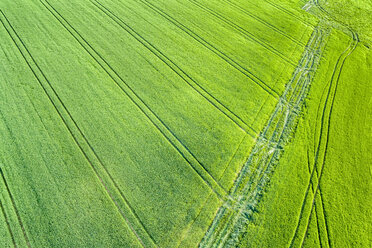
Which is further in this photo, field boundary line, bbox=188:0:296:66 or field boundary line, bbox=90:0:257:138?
field boundary line, bbox=188:0:296:66

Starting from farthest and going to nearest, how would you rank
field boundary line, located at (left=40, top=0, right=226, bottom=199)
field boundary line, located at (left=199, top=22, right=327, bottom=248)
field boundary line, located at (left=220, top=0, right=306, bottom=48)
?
1. field boundary line, located at (left=220, top=0, right=306, bottom=48)
2. field boundary line, located at (left=40, top=0, right=226, bottom=199)
3. field boundary line, located at (left=199, top=22, right=327, bottom=248)

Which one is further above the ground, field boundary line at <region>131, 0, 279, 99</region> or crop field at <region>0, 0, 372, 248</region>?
field boundary line at <region>131, 0, 279, 99</region>

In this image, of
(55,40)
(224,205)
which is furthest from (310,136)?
(55,40)

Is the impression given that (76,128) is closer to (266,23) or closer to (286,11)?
(266,23)

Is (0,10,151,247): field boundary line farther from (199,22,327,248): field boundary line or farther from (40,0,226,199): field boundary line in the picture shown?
(199,22,327,248): field boundary line

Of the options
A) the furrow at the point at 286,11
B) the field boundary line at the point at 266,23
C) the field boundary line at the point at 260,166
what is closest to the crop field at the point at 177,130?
the field boundary line at the point at 260,166

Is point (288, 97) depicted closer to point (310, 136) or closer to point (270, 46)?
point (310, 136)

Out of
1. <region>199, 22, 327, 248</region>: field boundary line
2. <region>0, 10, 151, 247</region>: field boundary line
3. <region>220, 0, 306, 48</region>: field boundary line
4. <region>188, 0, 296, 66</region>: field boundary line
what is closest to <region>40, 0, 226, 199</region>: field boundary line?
<region>199, 22, 327, 248</region>: field boundary line
